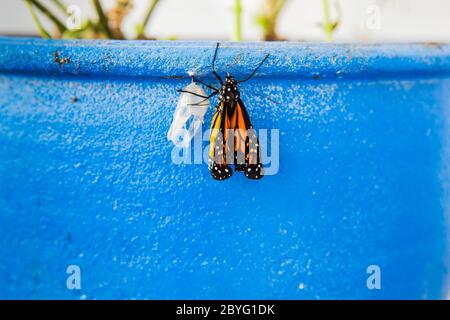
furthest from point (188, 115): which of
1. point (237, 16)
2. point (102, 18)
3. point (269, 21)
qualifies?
point (269, 21)

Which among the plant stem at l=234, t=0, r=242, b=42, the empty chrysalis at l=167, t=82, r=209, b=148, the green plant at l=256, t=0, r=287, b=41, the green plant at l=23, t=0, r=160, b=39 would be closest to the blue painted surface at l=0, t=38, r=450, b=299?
the empty chrysalis at l=167, t=82, r=209, b=148

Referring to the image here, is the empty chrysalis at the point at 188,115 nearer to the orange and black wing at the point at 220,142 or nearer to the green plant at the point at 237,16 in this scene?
the orange and black wing at the point at 220,142

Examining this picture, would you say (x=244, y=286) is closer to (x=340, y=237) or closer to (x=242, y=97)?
(x=340, y=237)

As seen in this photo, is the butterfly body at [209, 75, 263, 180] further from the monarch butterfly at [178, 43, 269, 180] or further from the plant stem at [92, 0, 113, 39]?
the plant stem at [92, 0, 113, 39]

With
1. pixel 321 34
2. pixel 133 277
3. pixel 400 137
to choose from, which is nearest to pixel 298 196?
pixel 400 137

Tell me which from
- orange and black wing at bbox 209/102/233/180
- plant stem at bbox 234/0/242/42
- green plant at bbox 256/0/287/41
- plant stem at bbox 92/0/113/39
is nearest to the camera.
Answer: orange and black wing at bbox 209/102/233/180

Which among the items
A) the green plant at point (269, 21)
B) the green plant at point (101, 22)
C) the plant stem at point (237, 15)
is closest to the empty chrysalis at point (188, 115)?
the plant stem at point (237, 15)

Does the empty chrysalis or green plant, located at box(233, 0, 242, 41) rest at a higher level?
green plant, located at box(233, 0, 242, 41)
